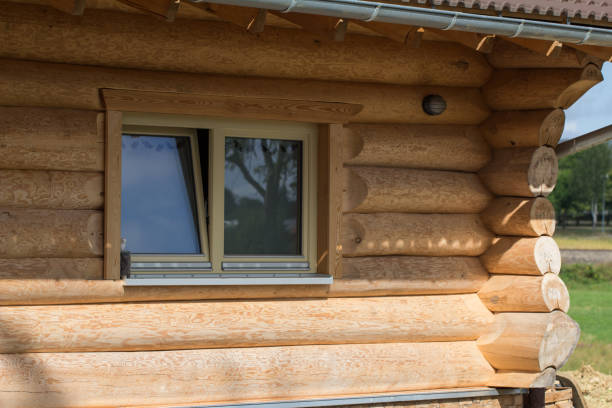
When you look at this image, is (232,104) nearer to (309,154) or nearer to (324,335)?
(309,154)

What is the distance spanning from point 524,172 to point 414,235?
3.43 ft

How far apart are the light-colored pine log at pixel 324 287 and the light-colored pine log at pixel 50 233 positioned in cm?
11

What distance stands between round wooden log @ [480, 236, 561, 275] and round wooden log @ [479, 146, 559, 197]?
1.32 feet

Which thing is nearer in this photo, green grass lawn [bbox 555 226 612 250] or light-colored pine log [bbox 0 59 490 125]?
light-colored pine log [bbox 0 59 490 125]

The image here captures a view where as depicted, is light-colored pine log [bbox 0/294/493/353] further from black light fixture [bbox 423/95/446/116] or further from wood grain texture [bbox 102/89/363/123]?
black light fixture [bbox 423/95/446/116]

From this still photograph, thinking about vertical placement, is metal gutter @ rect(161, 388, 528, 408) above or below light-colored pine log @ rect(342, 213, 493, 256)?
below

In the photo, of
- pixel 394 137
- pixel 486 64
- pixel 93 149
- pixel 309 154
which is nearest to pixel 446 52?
pixel 486 64

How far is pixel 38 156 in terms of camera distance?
5.41 meters

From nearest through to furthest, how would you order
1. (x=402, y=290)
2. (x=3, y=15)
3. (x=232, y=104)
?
(x=3, y=15)
(x=232, y=104)
(x=402, y=290)

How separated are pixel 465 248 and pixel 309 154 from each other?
5.19ft

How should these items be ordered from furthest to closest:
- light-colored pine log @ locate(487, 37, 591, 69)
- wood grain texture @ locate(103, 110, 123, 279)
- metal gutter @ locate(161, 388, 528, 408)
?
1. light-colored pine log @ locate(487, 37, 591, 69)
2. metal gutter @ locate(161, 388, 528, 408)
3. wood grain texture @ locate(103, 110, 123, 279)

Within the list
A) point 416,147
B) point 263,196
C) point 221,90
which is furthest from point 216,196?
point 416,147

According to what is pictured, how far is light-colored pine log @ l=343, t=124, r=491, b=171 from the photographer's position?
20.8 ft

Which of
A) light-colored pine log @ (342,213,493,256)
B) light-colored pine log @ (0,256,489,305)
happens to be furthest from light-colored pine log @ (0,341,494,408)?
light-colored pine log @ (342,213,493,256)
